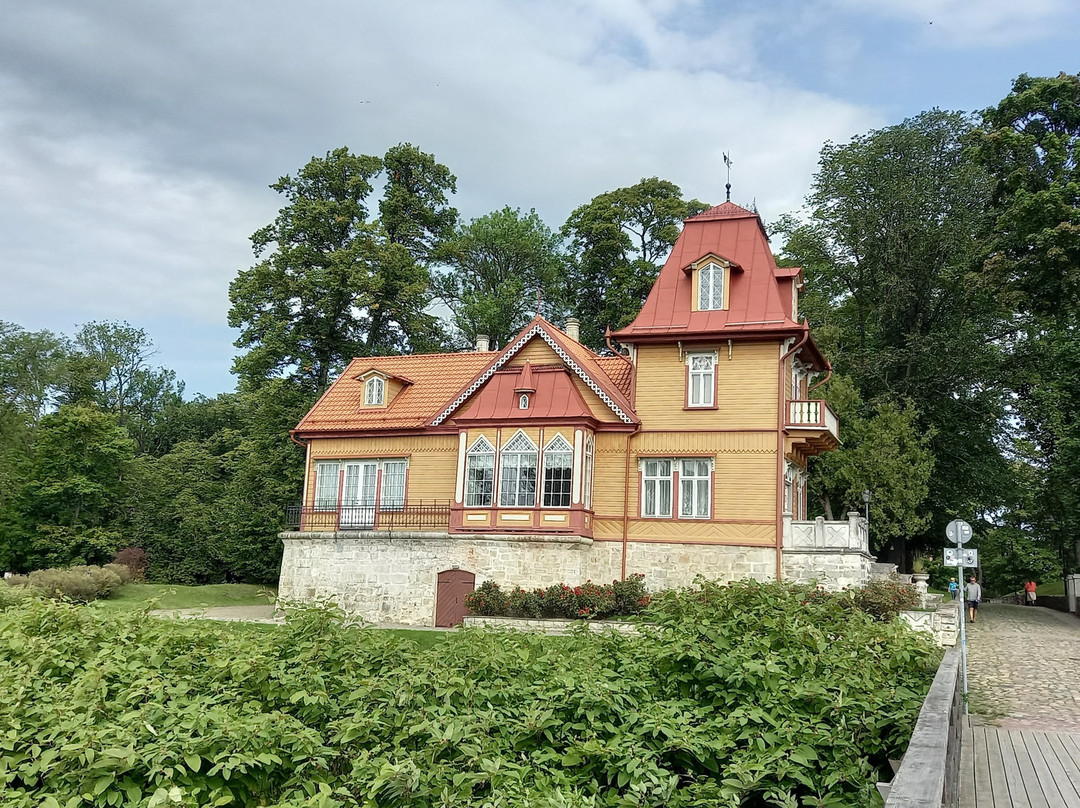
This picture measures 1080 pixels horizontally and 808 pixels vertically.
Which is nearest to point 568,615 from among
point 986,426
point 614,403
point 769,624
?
point 614,403

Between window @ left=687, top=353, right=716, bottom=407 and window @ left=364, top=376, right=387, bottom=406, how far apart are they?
954 centimetres

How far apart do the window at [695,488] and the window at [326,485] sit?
10405mm

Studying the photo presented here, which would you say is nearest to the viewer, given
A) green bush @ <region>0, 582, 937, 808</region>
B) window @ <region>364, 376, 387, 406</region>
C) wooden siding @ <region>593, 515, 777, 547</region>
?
green bush @ <region>0, 582, 937, 808</region>

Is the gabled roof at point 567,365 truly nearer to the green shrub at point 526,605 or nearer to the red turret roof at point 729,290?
the red turret roof at point 729,290

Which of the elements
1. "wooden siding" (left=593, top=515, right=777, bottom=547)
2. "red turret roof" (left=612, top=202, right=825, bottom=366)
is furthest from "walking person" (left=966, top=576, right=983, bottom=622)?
"red turret roof" (left=612, top=202, right=825, bottom=366)

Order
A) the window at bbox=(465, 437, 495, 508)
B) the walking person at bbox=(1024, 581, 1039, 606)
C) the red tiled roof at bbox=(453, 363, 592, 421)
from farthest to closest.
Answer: the walking person at bbox=(1024, 581, 1039, 606) < the window at bbox=(465, 437, 495, 508) < the red tiled roof at bbox=(453, 363, 592, 421)

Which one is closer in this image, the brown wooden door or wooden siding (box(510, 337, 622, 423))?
the brown wooden door

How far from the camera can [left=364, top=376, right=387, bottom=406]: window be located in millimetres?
27188

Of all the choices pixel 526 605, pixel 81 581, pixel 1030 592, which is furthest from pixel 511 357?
pixel 1030 592

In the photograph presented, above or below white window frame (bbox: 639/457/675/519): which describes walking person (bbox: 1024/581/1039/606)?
below

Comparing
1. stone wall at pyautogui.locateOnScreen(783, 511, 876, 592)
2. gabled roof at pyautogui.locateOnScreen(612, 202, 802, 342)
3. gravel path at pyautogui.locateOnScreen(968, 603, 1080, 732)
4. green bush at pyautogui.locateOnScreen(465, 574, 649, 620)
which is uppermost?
gabled roof at pyautogui.locateOnScreen(612, 202, 802, 342)

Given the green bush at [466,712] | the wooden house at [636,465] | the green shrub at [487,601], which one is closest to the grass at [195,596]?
the wooden house at [636,465]

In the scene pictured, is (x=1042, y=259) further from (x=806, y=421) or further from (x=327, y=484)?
(x=327, y=484)

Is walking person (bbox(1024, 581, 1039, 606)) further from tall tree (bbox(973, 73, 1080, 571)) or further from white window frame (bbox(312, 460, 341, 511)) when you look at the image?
white window frame (bbox(312, 460, 341, 511))
